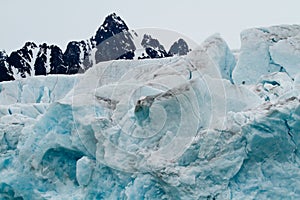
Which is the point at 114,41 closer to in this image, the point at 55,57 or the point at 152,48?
the point at 152,48

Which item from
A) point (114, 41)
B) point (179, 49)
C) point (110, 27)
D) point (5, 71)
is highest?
point (114, 41)

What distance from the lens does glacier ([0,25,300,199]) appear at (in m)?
5.78

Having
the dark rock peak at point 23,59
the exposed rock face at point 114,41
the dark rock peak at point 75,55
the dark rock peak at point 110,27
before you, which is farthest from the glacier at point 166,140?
the dark rock peak at point 23,59

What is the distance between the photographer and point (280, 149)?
5.84m

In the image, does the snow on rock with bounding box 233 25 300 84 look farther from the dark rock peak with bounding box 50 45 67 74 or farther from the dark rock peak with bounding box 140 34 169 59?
the dark rock peak with bounding box 50 45 67 74

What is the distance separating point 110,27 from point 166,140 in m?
11.3

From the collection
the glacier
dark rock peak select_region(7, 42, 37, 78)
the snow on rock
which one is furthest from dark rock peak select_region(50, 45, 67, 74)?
the snow on rock

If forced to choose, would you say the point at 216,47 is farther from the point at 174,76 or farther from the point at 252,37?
the point at 174,76

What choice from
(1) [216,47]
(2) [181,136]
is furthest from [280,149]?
(1) [216,47]

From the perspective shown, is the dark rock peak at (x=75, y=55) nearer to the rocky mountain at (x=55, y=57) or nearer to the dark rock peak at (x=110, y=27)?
the rocky mountain at (x=55, y=57)

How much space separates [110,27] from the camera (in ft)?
55.6

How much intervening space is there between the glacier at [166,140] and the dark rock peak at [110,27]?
8.42 m

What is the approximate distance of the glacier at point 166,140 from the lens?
5.78 metres

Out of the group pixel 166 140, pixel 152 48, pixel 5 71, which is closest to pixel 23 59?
pixel 5 71
